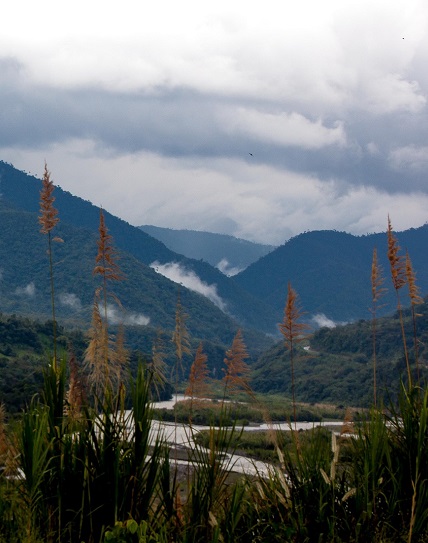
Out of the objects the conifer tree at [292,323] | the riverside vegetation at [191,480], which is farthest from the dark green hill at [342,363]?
the riverside vegetation at [191,480]

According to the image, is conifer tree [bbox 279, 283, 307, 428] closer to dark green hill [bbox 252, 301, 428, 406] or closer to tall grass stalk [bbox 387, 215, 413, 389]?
tall grass stalk [bbox 387, 215, 413, 389]

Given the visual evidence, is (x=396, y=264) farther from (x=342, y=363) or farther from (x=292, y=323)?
(x=342, y=363)

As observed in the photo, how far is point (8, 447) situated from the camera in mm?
7914

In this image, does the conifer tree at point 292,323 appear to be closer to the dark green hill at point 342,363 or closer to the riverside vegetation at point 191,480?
the riverside vegetation at point 191,480

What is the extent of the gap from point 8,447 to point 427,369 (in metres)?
94.9

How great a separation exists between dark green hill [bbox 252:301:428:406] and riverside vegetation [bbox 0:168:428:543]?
98.8 metres

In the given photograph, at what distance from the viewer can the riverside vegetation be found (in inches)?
285

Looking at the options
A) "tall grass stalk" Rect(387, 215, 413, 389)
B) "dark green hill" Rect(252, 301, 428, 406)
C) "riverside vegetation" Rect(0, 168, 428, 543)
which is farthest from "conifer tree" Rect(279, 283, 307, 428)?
"dark green hill" Rect(252, 301, 428, 406)

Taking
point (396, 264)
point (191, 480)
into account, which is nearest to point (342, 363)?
point (396, 264)

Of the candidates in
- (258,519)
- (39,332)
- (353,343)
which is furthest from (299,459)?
(353,343)

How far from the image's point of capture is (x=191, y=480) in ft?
25.1

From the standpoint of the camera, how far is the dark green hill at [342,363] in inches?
4914

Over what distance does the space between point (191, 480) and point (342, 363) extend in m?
136

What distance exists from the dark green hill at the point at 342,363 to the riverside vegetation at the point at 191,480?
324 ft
